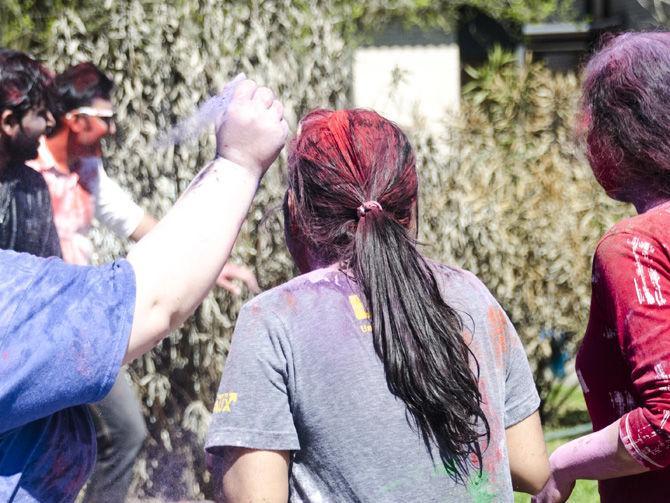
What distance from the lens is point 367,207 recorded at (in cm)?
170

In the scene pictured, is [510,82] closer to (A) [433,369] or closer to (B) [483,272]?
(B) [483,272]

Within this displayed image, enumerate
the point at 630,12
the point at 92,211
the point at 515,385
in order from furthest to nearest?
the point at 630,12 < the point at 92,211 < the point at 515,385

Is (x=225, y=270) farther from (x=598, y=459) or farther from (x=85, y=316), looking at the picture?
(x=85, y=316)

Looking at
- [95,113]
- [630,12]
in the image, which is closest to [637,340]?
[95,113]

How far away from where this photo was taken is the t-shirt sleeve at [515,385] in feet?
5.87

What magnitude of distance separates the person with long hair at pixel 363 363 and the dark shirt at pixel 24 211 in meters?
1.56

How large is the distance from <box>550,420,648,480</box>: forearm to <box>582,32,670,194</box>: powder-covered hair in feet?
1.59

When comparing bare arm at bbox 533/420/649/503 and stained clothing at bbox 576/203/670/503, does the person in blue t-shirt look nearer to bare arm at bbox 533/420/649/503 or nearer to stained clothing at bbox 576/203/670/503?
stained clothing at bbox 576/203/670/503

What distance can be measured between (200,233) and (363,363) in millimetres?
415

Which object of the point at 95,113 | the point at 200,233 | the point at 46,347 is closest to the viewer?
the point at 46,347

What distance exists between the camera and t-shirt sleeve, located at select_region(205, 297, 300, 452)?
5.18 ft

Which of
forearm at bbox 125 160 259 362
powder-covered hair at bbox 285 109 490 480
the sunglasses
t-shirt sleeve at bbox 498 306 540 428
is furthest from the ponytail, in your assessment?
the sunglasses

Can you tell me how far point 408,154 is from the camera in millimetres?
Answer: 1753

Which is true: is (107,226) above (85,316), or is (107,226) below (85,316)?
below
